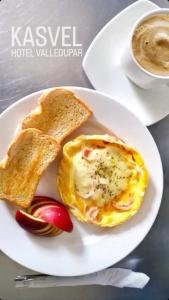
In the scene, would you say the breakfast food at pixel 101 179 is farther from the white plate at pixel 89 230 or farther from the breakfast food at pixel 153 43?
the breakfast food at pixel 153 43

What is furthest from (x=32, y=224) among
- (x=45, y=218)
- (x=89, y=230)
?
(x=89, y=230)

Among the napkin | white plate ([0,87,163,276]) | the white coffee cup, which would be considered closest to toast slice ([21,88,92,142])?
white plate ([0,87,163,276])

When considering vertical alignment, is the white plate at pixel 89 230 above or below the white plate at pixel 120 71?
below

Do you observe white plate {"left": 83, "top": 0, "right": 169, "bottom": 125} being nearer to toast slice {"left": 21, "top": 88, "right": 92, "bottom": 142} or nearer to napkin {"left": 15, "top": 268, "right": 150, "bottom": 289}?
toast slice {"left": 21, "top": 88, "right": 92, "bottom": 142}

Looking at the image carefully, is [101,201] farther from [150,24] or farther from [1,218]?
[150,24]

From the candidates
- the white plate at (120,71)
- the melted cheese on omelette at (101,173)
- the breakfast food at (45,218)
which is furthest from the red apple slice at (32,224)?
the white plate at (120,71)

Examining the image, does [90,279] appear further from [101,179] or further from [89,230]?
[101,179]

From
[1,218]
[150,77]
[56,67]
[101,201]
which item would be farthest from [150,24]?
[1,218]
